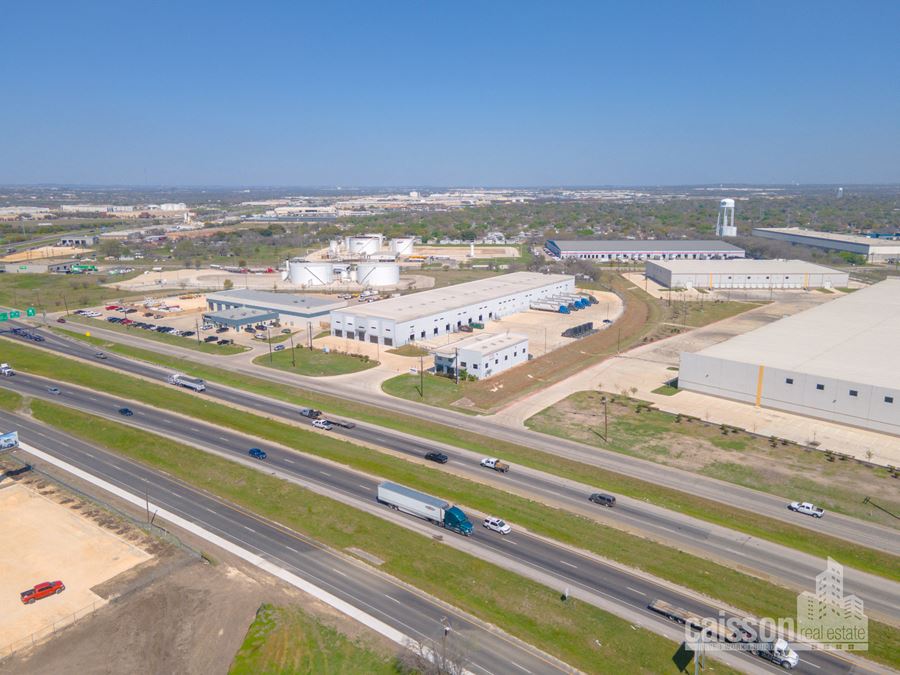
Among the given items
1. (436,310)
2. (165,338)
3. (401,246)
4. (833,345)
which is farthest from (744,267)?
(165,338)

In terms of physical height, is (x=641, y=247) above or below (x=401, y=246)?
below

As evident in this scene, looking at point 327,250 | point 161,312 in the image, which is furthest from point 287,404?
point 327,250

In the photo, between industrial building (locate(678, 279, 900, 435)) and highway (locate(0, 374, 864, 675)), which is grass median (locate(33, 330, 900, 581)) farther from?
industrial building (locate(678, 279, 900, 435))

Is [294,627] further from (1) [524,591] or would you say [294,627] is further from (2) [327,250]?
(2) [327,250]

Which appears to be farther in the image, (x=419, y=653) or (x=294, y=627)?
(x=294, y=627)

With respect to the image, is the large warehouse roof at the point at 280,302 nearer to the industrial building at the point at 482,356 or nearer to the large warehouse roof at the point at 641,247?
the industrial building at the point at 482,356

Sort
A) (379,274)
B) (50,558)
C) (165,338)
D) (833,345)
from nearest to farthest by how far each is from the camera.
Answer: (50,558)
(833,345)
(165,338)
(379,274)

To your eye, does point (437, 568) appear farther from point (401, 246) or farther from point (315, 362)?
point (401, 246)
